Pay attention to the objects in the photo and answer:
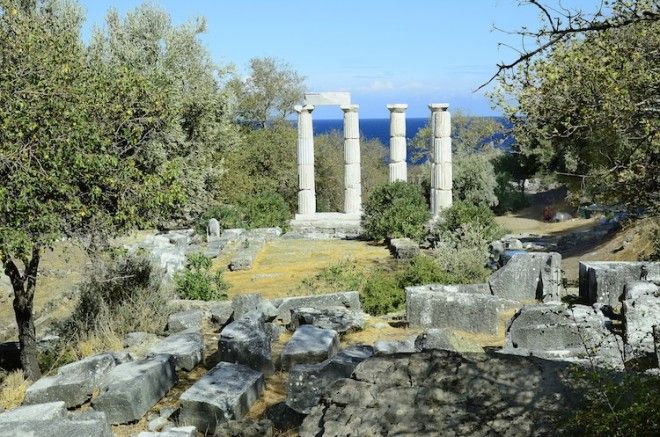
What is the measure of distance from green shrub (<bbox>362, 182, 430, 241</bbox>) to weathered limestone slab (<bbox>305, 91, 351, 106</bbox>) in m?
6.00

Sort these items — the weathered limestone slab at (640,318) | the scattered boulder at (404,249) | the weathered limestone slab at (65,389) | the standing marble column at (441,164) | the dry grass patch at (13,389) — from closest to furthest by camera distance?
1. the weathered limestone slab at (65,389)
2. the dry grass patch at (13,389)
3. the weathered limestone slab at (640,318)
4. the scattered boulder at (404,249)
5. the standing marble column at (441,164)

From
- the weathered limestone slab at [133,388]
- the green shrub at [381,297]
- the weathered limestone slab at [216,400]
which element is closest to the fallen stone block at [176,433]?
the weathered limestone slab at [216,400]

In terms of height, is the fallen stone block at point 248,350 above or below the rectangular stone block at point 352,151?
below

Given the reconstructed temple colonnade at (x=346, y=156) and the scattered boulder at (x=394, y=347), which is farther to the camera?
the reconstructed temple colonnade at (x=346, y=156)

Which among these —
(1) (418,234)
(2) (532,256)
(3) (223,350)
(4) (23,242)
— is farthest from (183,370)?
(1) (418,234)

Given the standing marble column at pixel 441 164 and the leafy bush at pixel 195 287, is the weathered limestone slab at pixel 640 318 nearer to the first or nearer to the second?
the leafy bush at pixel 195 287

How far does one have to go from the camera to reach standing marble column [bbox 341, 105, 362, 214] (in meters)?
28.1

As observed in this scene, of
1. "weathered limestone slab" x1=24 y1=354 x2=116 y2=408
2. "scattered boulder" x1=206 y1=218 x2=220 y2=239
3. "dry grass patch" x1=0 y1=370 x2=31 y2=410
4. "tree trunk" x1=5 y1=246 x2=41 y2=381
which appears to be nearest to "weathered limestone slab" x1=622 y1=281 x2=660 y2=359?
"weathered limestone slab" x1=24 y1=354 x2=116 y2=408

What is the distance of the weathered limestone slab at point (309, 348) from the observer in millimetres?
7707

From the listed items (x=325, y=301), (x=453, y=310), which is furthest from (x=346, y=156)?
(x=453, y=310)

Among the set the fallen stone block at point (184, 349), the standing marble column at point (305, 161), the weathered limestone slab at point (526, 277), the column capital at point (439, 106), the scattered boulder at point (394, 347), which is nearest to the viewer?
the scattered boulder at point (394, 347)

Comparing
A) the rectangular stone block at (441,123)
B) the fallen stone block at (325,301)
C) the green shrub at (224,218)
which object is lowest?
the fallen stone block at (325,301)

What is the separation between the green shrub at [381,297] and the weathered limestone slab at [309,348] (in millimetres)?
3340

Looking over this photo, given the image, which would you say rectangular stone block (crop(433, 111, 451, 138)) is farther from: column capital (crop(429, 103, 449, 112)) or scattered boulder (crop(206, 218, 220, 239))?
scattered boulder (crop(206, 218, 220, 239))
